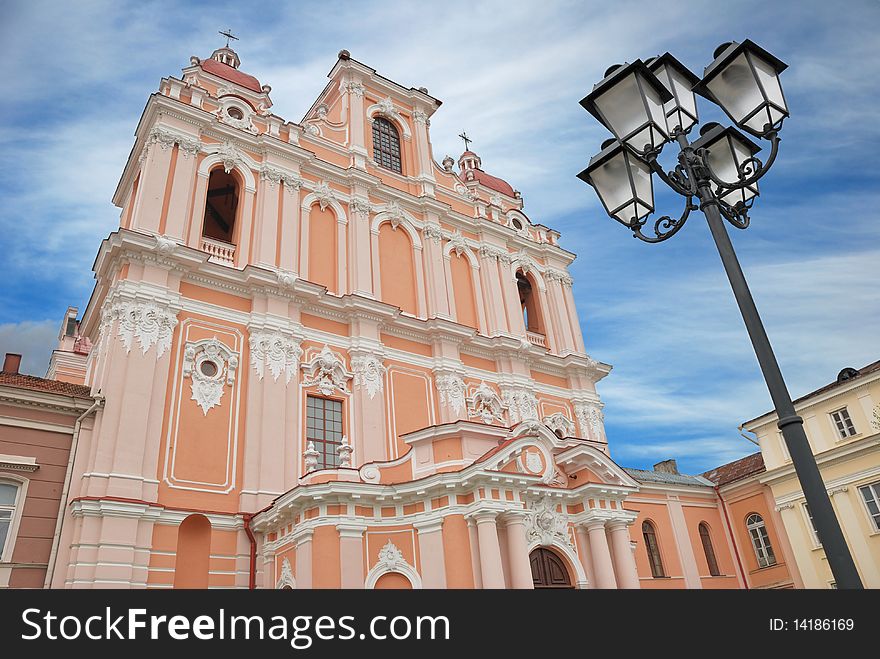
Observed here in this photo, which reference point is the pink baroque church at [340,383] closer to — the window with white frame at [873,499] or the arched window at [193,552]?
the arched window at [193,552]

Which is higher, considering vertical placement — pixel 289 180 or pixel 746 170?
pixel 289 180

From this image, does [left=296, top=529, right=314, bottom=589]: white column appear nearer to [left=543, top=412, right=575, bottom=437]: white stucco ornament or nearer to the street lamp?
the street lamp

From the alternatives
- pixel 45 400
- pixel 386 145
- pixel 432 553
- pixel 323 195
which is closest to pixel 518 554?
pixel 432 553

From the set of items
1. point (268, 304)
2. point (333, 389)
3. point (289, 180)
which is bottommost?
point (333, 389)

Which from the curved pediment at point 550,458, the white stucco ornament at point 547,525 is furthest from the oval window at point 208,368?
the white stucco ornament at point 547,525

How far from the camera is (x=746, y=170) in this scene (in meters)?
7.11

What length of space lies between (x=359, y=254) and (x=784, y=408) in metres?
19.2

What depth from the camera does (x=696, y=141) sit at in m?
7.26

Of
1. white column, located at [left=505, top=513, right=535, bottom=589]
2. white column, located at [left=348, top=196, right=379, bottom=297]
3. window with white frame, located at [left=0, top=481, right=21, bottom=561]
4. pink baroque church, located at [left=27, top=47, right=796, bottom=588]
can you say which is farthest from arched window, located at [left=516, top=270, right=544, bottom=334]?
window with white frame, located at [left=0, top=481, right=21, bottom=561]

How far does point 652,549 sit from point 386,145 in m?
20.1

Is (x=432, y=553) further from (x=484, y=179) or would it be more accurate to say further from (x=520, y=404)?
(x=484, y=179)
